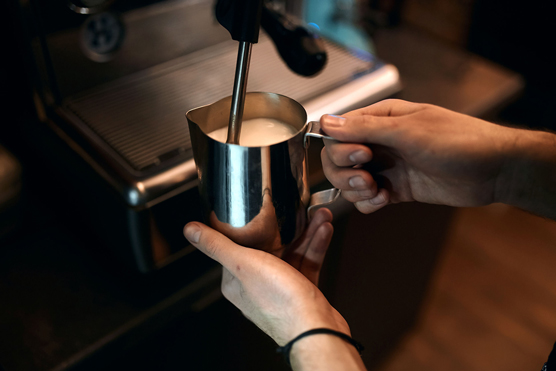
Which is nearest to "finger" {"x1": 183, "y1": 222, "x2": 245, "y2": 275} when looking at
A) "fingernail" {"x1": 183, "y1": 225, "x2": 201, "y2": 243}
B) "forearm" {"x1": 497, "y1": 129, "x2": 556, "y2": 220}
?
"fingernail" {"x1": 183, "y1": 225, "x2": 201, "y2": 243}

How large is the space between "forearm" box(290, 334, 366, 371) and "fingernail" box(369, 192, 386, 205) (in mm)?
188

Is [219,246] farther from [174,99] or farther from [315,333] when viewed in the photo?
[174,99]

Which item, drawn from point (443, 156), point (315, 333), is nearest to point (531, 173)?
point (443, 156)

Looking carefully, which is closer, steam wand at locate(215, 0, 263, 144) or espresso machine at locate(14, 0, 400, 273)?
steam wand at locate(215, 0, 263, 144)

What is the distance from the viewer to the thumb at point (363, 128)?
0.50 meters

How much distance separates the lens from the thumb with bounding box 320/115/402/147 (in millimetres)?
Answer: 503

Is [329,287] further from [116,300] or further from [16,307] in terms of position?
[16,307]

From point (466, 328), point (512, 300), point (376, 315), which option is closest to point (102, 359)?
point (376, 315)

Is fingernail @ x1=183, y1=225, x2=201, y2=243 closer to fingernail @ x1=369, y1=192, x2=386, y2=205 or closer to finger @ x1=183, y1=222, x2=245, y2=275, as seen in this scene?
finger @ x1=183, y1=222, x2=245, y2=275

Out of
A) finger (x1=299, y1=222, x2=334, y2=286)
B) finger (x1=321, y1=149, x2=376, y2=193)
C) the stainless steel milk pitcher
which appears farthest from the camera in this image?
finger (x1=299, y1=222, x2=334, y2=286)

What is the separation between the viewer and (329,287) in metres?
0.98

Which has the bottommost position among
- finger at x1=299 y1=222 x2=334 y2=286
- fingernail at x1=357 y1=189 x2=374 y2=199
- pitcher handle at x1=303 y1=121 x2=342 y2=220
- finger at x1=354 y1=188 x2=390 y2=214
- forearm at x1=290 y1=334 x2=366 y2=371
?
finger at x1=299 y1=222 x2=334 y2=286

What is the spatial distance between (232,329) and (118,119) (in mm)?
393

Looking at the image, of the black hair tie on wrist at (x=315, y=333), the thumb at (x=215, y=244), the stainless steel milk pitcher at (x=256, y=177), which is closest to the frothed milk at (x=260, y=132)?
the stainless steel milk pitcher at (x=256, y=177)
